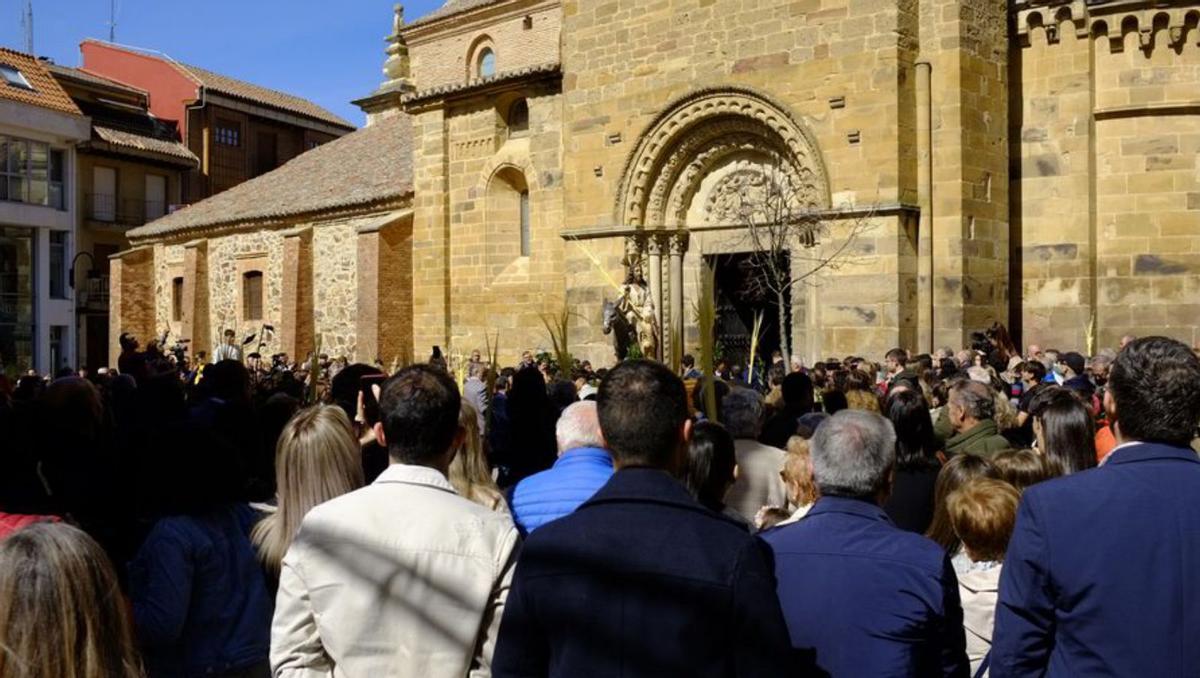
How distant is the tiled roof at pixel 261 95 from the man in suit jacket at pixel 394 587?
39.9 metres

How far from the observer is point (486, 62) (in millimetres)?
29547

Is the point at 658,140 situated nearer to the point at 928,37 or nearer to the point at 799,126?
the point at 799,126

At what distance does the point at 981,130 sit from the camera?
1532cm

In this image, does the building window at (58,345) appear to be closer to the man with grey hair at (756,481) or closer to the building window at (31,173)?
the building window at (31,173)

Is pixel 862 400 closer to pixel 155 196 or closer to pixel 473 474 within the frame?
pixel 473 474

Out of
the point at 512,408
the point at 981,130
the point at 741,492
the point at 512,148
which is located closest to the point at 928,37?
the point at 981,130

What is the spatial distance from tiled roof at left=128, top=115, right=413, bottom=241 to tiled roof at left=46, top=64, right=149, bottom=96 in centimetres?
620

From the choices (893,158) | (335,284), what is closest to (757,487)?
(893,158)

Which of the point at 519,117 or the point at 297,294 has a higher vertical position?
the point at 519,117

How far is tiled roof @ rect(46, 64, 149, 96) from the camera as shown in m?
35.4

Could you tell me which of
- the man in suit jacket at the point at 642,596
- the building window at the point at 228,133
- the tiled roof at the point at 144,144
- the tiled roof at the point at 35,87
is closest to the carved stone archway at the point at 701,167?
the man in suit jacket at the point at 642,596

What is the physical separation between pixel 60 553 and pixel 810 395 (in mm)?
5577

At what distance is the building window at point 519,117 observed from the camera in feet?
69.8

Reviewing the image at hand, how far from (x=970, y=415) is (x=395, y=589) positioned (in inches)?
159
